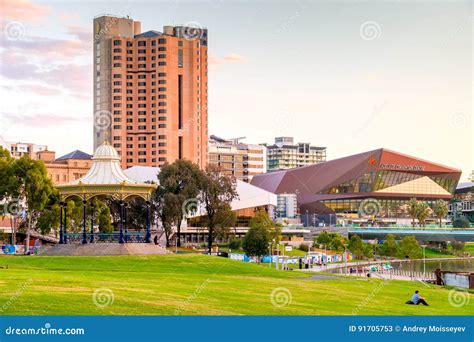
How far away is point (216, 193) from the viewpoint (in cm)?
8369

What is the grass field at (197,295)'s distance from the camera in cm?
2531

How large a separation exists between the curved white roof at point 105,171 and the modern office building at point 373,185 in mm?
112979

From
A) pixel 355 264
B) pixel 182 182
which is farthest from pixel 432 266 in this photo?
pixel 182 182

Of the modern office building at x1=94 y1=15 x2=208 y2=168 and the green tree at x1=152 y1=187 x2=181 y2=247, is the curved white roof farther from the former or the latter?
the modern office building at x1=94 y1=15 x2=208 y2=168

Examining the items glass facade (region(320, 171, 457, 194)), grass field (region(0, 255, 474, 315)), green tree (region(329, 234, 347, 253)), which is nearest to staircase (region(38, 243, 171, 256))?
grass field (region(0, 255, 474, 315))

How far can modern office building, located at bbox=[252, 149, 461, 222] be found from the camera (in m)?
170

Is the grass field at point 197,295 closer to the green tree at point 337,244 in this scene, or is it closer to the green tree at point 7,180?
the green tree at point 7,180

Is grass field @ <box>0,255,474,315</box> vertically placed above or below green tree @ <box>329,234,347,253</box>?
below

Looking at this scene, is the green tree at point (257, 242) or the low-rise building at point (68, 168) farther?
the low-rise building at point (68, 168)

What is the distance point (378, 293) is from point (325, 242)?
240ft

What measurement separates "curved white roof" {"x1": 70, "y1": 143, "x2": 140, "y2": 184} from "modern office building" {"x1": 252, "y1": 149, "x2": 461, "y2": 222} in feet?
371

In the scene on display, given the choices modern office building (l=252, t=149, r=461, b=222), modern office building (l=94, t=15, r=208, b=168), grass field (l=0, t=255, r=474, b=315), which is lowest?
grass field (l=0, t=255, r=474, b=315)

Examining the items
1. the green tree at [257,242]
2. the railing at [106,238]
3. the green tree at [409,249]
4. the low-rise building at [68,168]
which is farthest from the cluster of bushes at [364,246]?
the low-rise building at [68,168]
